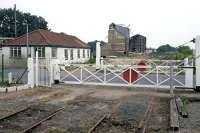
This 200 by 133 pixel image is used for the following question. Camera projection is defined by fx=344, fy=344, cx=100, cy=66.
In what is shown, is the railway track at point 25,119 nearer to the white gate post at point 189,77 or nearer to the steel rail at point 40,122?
the steel rail at point 40,122

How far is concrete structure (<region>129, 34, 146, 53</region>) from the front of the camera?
69562 mm

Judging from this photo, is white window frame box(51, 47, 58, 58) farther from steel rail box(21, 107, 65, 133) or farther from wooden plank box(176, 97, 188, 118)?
steel rail box(21, 107, 65, 133)

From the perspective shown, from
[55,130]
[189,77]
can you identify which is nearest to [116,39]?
[189,77]

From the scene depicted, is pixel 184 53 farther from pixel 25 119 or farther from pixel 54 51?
pixel 25 119

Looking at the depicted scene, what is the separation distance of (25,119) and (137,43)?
61.0 m

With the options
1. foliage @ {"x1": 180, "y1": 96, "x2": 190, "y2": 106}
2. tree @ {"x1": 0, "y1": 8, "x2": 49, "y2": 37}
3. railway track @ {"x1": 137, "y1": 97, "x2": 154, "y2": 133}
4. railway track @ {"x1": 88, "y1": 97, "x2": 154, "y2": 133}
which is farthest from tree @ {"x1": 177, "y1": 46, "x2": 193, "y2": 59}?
tree @ {"x1": 0, "y1": 8, "x2": 49, "y2": 37}

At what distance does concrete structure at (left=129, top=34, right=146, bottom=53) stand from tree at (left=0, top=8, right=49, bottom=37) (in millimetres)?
19883

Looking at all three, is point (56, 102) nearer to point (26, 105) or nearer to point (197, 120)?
point (26, 105)

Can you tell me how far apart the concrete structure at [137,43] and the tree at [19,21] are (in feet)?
65.2

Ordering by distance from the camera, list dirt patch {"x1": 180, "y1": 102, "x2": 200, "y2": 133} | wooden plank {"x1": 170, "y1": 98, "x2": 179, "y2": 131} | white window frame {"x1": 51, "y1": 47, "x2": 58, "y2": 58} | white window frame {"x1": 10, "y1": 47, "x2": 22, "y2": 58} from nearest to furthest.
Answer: wooden plank {"x1": 170, "y1": 98, "x2": 179, "y2": 131} < dirt patch {"x1": 180, "y1": 102, "x2": 200, "y2": 133} < white window frame {"x1": 51, "y1": 47, "x2": 58, "y2": 58} < white window frame {"x1": 10, "y1": 47, "x2": 22, "y2": 58}

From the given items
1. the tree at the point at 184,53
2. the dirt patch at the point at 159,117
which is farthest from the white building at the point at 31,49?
the dirt patch at the point at 159,117

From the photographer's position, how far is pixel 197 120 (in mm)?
10180

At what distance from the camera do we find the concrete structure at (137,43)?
69.6m

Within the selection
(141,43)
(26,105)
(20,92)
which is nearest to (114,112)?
(26,105)
